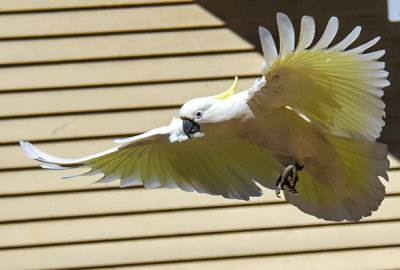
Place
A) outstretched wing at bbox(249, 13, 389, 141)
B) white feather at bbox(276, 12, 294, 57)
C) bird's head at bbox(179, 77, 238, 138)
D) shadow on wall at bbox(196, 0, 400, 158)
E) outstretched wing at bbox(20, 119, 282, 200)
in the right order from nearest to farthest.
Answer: white feather at bbox(276, 12, 294, 57) < outstretched wing at bbox(249, 13, 389, 141) < bird's head at bbox(179, 77, 238, 138) < outstretched wing at bbox(20, 119, 282, 200) < shadow on wall at bbox(196, 0, 400, 158)

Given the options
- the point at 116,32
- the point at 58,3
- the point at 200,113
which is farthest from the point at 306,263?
the point at 58,3

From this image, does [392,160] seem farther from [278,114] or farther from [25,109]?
[25,109]

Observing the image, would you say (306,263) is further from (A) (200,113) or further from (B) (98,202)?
(A) (200,113)

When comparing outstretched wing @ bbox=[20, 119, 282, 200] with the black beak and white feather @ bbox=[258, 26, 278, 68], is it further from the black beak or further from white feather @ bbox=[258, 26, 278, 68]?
white feather @ bbox=[258, 26, 278, 68]

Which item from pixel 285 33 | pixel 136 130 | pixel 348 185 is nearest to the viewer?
pixel 285 33

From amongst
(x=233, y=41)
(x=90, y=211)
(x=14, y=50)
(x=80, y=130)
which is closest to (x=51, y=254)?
(x=90, y=211)

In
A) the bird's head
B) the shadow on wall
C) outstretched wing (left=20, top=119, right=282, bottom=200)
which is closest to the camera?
the bird's head

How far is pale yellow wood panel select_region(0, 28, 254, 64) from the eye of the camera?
15.4 feet

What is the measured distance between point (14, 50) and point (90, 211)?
2.49 ft

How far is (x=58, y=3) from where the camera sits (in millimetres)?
4719

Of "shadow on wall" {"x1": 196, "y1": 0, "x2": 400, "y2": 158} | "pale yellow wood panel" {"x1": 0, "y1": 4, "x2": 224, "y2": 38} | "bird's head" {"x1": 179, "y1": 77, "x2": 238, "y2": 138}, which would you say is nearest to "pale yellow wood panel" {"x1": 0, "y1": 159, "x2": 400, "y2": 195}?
"pale yellow wood panel" {"x1": 0, "y1": 4, "x2": 224, "y2": 38}

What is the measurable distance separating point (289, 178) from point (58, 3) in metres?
1.57

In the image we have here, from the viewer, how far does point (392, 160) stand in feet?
15.4

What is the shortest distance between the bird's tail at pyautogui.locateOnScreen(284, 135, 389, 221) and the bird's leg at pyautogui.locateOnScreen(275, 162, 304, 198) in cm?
13
